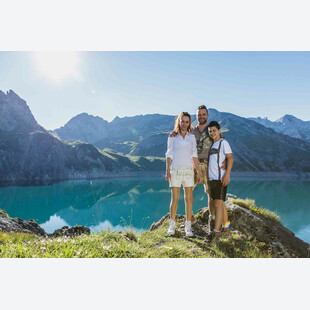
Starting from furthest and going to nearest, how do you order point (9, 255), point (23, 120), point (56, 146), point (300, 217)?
point (23, 120)
point (56, 146)
point (300, 217)
point (9, 255)

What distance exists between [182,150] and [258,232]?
311 cm

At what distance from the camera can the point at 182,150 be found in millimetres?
5113

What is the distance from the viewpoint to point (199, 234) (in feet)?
19.0

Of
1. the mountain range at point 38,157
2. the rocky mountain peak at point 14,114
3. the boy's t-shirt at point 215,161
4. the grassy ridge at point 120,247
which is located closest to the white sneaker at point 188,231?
the grassy ridge at point 120,247

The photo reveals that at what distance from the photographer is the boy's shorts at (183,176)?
5109 mm

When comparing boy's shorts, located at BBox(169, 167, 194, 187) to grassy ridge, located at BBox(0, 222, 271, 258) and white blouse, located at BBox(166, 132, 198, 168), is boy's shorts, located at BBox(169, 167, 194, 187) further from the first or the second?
grassy ridge, located at BBox(0, 222, 271, 258)

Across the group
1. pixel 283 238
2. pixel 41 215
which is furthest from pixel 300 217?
pixel 41 215

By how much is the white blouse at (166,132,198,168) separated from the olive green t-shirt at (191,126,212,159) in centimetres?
32

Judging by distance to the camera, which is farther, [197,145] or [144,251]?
[197,145]

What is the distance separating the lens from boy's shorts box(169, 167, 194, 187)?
5109mm

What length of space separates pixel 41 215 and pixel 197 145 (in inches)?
2178

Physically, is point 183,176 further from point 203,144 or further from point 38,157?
point 38,157

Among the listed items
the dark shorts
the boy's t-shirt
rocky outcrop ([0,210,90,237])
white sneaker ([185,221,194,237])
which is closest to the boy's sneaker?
white sneaker ([185,221,194,237])

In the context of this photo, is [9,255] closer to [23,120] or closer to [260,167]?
[23,120]
